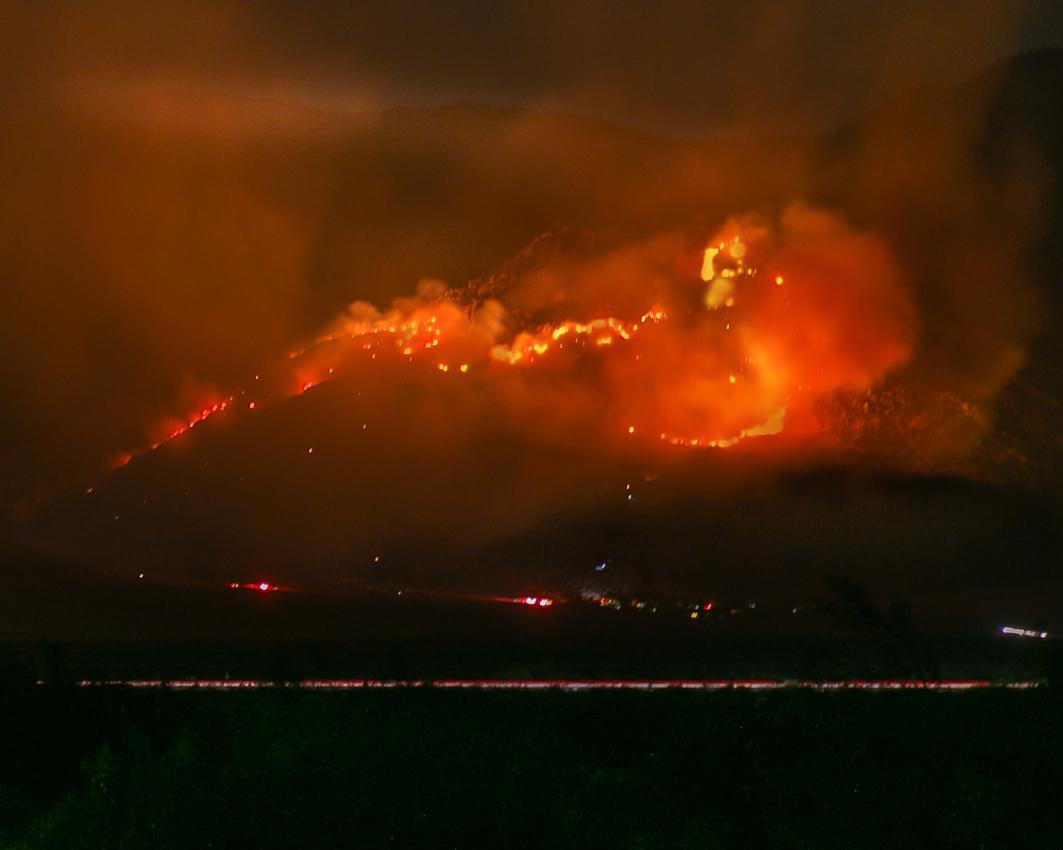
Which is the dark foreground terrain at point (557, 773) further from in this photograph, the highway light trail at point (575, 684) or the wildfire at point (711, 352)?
the wildfire at point (711, 352)

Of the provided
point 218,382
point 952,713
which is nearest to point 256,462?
point 218,382

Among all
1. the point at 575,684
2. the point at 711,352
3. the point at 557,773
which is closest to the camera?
the point at 557,773

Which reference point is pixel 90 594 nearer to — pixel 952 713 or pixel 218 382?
pixel 218 382

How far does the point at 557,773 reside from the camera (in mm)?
6930

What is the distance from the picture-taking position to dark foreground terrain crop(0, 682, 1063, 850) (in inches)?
263

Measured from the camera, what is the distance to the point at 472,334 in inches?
529

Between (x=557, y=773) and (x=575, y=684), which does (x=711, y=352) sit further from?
(x=557, y=773)

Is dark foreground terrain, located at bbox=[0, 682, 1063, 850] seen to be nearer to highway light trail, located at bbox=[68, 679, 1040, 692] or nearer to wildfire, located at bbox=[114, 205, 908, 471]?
highway light trail, located at bbox=[68, 679, 1040, 692]

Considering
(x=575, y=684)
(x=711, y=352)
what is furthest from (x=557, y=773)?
(x=711, y=352)

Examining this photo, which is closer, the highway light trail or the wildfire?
the highway light trail

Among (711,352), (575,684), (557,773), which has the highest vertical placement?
(711,352)

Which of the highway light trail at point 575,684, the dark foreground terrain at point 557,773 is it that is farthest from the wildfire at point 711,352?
the dark foreground terrain at point 557,773

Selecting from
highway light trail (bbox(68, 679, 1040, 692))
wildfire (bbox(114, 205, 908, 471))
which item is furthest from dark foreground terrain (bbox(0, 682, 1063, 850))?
wildfire (bbox(114, 205, 908, 471))

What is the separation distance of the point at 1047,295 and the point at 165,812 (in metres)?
9.93
